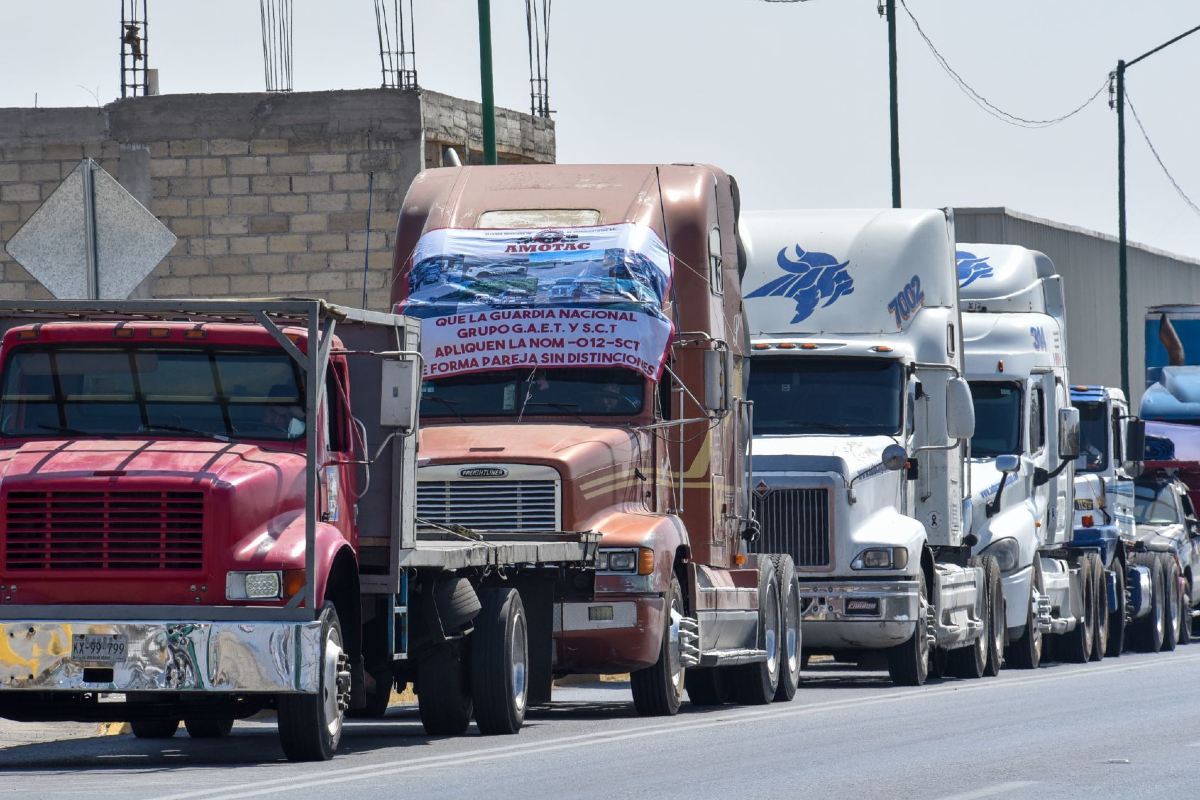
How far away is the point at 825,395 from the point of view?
20000mm

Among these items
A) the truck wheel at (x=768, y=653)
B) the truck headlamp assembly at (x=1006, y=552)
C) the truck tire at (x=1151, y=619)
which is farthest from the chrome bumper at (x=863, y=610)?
the truck tire at (x=1151, y=619)

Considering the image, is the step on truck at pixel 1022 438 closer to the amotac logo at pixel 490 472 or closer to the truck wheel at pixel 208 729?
the amotac logo at pixel 490 472

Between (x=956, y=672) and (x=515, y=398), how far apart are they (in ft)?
28.2

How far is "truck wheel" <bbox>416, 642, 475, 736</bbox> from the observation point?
1395 cm

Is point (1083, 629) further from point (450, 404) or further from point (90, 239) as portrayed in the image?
point (90, 239)

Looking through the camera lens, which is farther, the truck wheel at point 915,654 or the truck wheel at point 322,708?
the truck wheel at point 915,654

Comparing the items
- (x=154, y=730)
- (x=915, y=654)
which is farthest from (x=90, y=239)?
(x=915, y=654)

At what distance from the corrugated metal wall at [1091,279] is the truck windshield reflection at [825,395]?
24519mm

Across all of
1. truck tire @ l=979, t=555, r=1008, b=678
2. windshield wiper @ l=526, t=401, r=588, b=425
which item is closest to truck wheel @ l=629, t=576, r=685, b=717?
windshield wiper @ l=526, t=401, r=588, b=425

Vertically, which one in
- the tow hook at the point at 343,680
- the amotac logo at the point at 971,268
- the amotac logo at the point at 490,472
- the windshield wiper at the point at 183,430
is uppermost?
the amotac logo at the point at 971,268

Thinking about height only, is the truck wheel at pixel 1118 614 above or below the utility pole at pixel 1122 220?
below

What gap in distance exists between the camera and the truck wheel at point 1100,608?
27750 mm

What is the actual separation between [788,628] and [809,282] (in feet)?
11.5

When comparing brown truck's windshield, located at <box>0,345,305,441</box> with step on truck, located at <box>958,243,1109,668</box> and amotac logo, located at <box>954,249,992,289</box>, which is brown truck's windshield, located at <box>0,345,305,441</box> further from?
amotac logo, located at <box>954,249,992,289</box>
